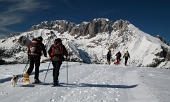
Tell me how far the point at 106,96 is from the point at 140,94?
1.72m

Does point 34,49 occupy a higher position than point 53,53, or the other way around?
point 34,49

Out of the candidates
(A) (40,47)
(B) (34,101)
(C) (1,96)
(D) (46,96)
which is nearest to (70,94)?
(D) (46,96)

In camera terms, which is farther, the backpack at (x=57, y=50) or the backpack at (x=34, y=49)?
the backpack at (x=34, y=49)

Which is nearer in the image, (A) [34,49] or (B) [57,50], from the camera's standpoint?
(B) [57,50]

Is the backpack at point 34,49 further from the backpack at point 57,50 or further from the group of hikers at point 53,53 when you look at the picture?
the backpack at point 57,50

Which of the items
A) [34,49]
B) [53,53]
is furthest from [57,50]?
[34,49]

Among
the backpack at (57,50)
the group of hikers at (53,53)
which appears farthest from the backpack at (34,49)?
the backpack at (57,50)

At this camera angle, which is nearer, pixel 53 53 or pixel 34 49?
Result: pixel 53 53

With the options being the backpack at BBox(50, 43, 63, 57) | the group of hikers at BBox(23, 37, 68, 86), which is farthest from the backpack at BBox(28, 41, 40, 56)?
the backpack at BBox(50, 43, 63, 57)

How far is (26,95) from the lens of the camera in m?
7.94

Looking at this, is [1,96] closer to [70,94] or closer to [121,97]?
[70,94]

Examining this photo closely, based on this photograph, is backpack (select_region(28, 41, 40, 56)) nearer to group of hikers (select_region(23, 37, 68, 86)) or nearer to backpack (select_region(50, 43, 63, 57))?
group of hikers (select_region(23, 37, 68, 86))

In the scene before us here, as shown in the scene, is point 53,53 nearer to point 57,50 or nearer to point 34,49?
point 57,50

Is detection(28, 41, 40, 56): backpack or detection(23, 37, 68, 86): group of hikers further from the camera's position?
detection(28, 41, 40, 56): backpack
